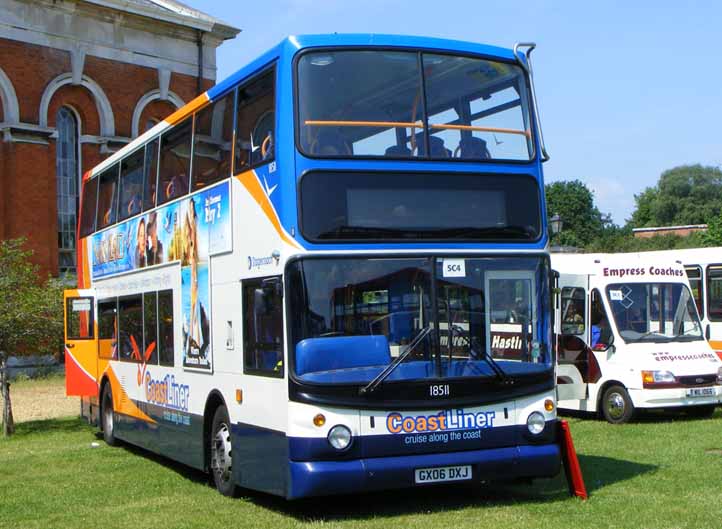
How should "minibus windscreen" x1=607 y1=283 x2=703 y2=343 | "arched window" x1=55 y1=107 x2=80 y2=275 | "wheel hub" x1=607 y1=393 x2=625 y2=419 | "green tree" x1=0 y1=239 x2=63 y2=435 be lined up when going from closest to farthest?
1. "wheel hub" x1=607 y1=393 x2=625 y2=419
2. "minibus windscreen" x1=607 y1=283 x2=703 y2=343
3. "green tree" x1=0 y1=239 x2=63 y2=435
4. "arched window" x1=55 y1=107 x2=80 y2=275

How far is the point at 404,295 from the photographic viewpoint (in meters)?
9.41

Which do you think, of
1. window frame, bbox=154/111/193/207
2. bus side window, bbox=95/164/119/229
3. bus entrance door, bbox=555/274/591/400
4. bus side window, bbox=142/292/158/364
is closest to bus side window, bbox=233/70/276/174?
window frame, bbox=154/111/193/207

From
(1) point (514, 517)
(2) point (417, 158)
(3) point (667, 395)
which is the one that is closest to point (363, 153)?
(2) point (417, 158)

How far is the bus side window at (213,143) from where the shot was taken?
1105cm

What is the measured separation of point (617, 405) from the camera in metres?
17.0

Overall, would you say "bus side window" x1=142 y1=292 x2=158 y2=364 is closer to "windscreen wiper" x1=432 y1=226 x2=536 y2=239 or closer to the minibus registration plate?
"windscreen wiper" x1=432 y1=226 x2=536 y2=239

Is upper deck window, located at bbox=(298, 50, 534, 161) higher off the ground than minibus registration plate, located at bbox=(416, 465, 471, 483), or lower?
higher

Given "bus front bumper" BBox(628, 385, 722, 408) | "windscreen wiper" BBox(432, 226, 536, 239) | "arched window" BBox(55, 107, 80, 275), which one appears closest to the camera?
"windscreen wiper" BBox(432, 226, 536, 239)

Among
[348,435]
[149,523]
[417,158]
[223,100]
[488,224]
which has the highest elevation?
[223,100]

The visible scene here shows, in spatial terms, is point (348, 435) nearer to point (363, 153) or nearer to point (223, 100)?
point (363, 153)

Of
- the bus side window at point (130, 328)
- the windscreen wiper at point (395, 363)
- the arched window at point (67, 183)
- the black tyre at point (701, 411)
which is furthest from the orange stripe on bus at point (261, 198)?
the arched window at point (67, 183)

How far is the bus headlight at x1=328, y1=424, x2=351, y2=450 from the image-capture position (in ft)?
29.9

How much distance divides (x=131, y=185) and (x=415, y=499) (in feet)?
22.7

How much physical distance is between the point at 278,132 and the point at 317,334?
6.12 ft
